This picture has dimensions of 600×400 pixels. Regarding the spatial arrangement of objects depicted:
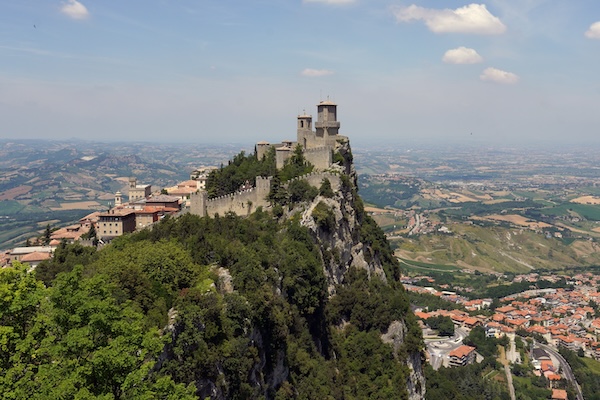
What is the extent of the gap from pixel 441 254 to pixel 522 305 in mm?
51461

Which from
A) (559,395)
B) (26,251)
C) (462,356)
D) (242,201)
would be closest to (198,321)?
(242,201)

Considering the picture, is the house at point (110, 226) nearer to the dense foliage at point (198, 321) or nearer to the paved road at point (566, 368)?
the dense foliage at point (198, 321)

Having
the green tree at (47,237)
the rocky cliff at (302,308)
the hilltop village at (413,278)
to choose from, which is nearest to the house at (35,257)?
the hilltop village at (413,278)

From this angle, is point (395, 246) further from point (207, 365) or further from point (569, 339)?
point (207, 365)

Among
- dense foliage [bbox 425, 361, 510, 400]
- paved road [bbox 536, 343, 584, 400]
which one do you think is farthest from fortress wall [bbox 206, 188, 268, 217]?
paved road [bbox 536, 343, 584, 400]

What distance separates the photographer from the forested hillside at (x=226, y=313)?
16.5m

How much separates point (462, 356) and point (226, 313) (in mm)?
66749

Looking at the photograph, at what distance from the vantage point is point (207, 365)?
24938mm

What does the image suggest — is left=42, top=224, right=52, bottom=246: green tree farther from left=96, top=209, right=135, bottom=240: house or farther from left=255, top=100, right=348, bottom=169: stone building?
left=255, top=100, right=348, bottom=169: stone building

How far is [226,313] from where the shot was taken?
94.4ft

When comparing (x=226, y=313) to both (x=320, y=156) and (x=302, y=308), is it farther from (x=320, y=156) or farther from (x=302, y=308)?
(x=320, y=156)

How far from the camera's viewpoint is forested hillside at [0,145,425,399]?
16469 mm

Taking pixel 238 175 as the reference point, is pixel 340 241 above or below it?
below

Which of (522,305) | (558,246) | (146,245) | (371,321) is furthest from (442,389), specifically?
(558,246)
